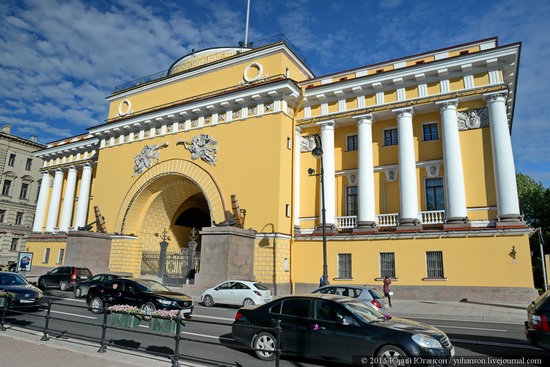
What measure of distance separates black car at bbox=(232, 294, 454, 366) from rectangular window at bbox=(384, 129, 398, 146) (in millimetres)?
18780

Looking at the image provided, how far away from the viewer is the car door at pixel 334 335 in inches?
285

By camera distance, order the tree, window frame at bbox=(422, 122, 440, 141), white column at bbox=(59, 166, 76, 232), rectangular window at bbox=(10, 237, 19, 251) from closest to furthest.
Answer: window frame at bbox=(422, 122, 440, 141) < white column at bbox=(59, 166, 76, 232) < the tree < rectangular window at bbox=(10, 237, 19, 251)

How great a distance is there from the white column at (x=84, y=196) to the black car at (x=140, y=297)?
81.5 feet

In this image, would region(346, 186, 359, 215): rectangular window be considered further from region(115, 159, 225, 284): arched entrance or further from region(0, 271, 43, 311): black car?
region(0, 271, 43, 311): black car

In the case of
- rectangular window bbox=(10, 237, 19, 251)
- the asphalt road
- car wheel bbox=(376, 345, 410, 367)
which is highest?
rectangular window bbox=(10, 237, 19, 251)

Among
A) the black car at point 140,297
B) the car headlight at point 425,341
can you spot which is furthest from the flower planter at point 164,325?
the black car at point 140,297

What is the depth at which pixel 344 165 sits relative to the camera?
26.5 m

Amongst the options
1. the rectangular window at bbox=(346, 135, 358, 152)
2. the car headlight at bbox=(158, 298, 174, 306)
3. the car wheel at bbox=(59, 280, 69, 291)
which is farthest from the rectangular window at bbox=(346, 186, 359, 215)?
the car wheel at bbox=(59, 280, 69, 291)

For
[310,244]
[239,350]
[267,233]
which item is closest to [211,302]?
[267,233]

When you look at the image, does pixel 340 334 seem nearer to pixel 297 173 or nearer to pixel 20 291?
pixel 20 291

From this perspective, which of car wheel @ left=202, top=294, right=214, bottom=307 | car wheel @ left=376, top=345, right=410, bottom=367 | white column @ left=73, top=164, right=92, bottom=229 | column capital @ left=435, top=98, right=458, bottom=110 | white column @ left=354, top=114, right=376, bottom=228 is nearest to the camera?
car wheel @ left=376, top=345, right=410, bottom=367

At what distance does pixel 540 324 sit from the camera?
7.56 meters

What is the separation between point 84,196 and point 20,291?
2735 centimetres

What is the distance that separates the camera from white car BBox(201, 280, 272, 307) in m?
17.6
